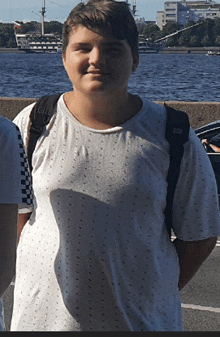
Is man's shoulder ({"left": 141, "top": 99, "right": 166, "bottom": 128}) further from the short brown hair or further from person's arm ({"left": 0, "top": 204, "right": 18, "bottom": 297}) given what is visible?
person's arm ({"left": 0, "top": 204, "right": 18, "bottom": 297})

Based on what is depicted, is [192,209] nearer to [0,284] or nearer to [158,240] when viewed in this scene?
[158,240]

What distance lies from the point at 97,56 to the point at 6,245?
2.04ft

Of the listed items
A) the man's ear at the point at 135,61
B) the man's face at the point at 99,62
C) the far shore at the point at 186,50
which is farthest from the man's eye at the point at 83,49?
the far shore at the point at 186,50

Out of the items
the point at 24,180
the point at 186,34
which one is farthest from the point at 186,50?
the point at 24,180

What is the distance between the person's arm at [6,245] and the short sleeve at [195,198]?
557mm

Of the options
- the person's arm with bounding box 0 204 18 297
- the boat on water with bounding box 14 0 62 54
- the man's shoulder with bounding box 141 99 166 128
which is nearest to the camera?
the person's arm with bounding box 0 204 18 297

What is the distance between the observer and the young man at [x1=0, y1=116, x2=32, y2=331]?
1.69 metres

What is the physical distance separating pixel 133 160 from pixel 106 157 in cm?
8

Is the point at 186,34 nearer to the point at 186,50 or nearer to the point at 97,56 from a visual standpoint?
the point at 186,50

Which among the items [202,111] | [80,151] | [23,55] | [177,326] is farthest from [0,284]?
[23,55]

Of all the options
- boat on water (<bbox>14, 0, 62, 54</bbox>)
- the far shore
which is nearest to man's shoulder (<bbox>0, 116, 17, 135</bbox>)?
boat on water (<bbox>14, 0, 62, 54</bbox>)

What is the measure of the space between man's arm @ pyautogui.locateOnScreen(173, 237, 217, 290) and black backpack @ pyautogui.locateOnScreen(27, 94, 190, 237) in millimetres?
103

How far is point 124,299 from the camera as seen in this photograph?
193 cm

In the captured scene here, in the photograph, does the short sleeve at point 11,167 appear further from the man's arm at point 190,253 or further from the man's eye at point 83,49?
the man's arm at point 190,253
